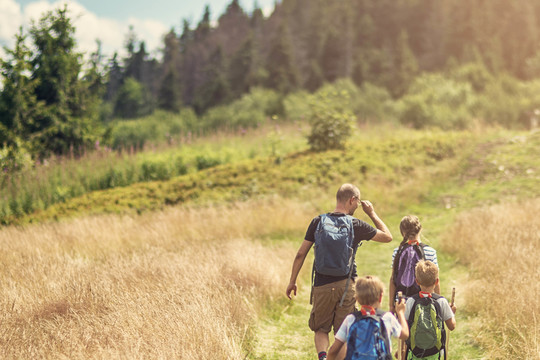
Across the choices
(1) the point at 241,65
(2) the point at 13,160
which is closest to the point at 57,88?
(2) the point at 13,160

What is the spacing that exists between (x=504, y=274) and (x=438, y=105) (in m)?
20.8

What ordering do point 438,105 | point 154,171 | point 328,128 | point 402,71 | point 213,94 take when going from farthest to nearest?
1. point 213,94
2. point 402,71
3. point 438,105
4. point 328,128
5. point 154,171

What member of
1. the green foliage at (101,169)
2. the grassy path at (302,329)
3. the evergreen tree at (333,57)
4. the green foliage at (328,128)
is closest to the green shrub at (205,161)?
the green foliage at (101,169)

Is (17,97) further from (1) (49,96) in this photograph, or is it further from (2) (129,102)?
(2) (129,102)

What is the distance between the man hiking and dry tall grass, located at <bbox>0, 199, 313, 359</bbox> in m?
0.92

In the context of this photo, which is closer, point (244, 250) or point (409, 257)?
point (409, 257)

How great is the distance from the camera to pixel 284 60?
135ft

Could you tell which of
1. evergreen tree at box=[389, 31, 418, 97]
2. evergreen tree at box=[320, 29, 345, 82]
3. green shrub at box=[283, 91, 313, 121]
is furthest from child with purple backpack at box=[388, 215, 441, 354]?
evergreen tree at box=[320, 29, 345, 82]

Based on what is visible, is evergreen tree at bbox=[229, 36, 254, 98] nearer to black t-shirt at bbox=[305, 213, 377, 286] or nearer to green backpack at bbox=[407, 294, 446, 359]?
black t-shirt at bbox=[305, 213, 377, 286]

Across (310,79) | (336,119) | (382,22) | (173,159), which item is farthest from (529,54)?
(173,159)

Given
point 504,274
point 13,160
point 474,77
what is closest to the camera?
point 504,274

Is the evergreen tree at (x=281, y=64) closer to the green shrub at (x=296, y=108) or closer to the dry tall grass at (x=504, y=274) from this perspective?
the green shrub at (x=296, y=108)

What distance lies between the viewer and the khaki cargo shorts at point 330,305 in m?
3.98

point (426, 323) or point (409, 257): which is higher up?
point (409, 257)
